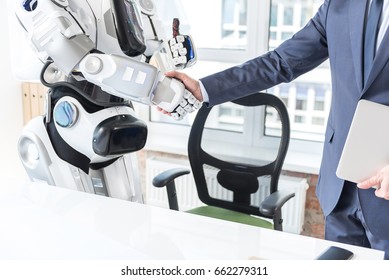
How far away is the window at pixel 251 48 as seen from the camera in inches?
97.9

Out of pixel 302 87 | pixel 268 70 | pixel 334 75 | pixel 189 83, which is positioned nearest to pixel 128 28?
pixel 189 83

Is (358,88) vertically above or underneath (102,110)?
above

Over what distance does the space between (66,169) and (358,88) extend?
994mm

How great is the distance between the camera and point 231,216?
6.25 ft

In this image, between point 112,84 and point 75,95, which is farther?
point 75,95

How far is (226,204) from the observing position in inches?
78.3

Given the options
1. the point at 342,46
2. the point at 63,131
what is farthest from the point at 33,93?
the point at 342,46

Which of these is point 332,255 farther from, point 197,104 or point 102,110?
point 102,110

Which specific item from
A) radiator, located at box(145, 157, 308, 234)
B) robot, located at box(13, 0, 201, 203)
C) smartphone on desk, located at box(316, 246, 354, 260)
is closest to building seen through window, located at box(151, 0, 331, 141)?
radiator, located at box(145, 157, 308, 234)

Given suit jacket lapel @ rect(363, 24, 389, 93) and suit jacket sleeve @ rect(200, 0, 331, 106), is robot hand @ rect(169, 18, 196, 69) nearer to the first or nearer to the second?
suit jacket sleeve @ rect(200, 0, 331, 106)

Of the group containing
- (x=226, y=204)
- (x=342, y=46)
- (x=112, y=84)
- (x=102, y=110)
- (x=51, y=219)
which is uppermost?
(x=342, y=46)

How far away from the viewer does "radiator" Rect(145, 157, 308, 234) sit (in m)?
2.00

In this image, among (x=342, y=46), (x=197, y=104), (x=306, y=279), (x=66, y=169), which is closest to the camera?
(x=306, y=279)

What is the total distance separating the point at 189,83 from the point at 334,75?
447 mm
